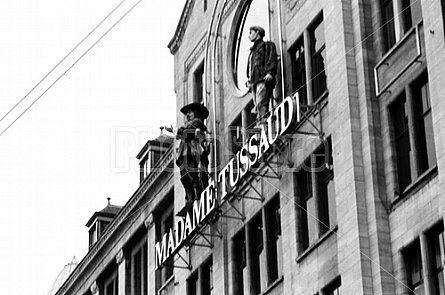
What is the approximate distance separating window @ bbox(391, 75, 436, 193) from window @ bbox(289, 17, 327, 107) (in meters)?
5.29

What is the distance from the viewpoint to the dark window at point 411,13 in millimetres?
37875

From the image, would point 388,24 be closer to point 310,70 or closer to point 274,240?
point 310,70

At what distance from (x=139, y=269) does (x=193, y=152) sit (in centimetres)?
1400

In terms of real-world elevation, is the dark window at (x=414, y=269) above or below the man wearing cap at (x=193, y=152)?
below

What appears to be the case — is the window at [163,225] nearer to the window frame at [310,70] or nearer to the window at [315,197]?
the window at [315,197]

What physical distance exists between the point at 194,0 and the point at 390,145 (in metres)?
22.2

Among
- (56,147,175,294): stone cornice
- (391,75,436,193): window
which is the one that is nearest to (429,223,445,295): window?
(391,75,436,193): window

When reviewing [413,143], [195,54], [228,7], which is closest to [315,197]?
[413,143]

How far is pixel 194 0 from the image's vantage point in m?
57.9

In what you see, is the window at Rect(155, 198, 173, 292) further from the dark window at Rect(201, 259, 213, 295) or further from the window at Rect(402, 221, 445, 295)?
the window at Rect(402, 221, 445, 295)

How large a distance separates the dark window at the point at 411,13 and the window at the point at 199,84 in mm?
18679

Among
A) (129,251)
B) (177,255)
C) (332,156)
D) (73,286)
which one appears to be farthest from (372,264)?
(73,286)

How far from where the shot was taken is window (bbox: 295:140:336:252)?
41219 millimetres

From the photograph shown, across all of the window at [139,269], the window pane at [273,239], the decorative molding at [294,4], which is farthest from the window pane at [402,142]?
the window at [139,269]
